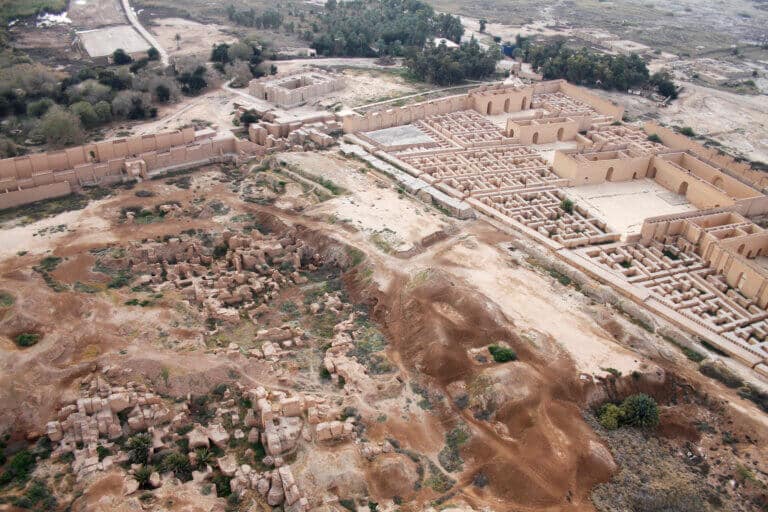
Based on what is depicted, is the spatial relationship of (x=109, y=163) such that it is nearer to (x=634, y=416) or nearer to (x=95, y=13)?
(x=634, y=416)

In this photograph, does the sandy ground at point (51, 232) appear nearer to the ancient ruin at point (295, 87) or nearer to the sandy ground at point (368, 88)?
the ancient ruin at point (295, 87)

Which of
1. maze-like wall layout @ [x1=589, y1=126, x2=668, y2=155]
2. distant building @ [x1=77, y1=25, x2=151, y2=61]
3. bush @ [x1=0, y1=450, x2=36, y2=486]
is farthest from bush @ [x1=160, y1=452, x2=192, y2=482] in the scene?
distant building @ [x1=77, y1=25, x2=151, y2=61]

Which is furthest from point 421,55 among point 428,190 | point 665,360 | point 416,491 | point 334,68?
point 416,491

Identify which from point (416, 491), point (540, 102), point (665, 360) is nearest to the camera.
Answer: point (416, 491)

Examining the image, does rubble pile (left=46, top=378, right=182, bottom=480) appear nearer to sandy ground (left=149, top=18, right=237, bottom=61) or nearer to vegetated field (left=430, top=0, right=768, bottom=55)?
sandy ground (left=149, top=18, right=237, bottom=61)

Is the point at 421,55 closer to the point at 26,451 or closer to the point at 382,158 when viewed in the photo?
the point at 382,158

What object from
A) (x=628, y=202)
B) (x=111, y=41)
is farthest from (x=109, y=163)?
(x=111, y=41)
